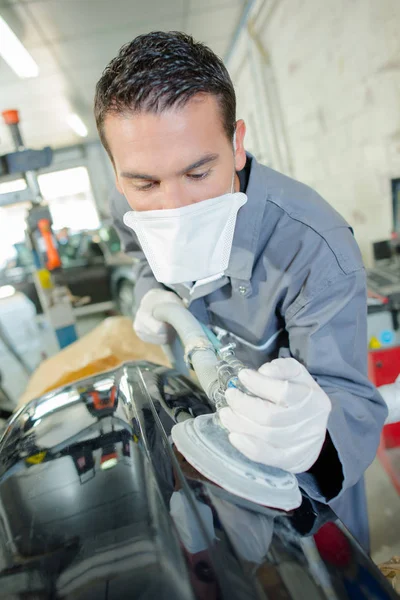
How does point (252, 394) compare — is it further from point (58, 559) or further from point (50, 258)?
point (50, 258)

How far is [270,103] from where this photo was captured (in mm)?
4164

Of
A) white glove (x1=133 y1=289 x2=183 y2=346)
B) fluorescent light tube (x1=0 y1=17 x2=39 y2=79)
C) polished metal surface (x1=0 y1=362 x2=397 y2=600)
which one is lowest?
polished metal surface (x1=0 y1=362 x2=397 y2=600)

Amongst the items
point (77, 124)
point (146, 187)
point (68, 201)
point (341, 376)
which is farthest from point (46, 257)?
point (68, 201)

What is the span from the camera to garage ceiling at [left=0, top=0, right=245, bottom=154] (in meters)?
3.45

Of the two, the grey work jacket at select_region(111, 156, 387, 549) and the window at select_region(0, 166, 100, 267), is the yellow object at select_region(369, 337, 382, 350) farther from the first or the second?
the window at select_region(0, 166, 100, 267)

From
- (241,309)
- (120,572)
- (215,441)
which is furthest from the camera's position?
(241,309)

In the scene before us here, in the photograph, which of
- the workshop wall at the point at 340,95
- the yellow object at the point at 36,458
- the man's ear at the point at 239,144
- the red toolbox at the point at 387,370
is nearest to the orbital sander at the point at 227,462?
the yellow object at the point at 36,458

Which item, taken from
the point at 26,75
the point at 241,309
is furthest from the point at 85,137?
the point at 241,309

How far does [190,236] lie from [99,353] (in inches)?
35.3

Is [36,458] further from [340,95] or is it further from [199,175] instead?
[340,95]

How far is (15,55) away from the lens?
155 inches

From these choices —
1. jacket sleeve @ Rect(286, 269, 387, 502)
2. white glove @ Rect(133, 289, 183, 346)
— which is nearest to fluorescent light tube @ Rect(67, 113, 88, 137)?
white glove @ Rect(133, 289, 183, 346)

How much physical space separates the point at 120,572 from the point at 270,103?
4392mm

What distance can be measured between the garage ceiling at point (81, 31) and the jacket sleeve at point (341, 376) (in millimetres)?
3547
